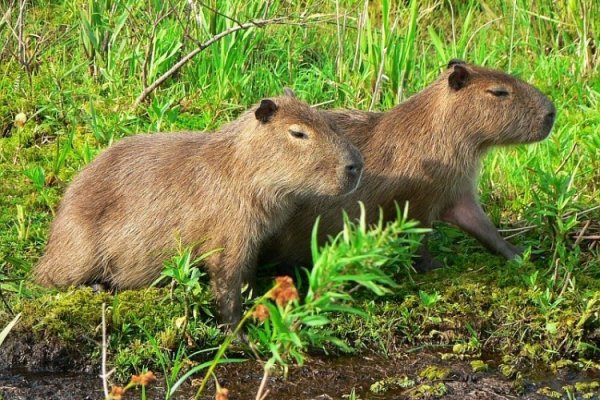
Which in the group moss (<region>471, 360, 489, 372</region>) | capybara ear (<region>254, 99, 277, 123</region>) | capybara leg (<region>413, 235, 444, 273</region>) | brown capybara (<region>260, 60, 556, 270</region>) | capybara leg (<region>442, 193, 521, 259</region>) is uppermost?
capybara ear (<region>254, 99, 277, 123</region>)

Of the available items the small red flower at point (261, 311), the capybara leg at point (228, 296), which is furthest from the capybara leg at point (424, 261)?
the small red flower at point (261, 311)

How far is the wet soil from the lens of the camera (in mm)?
4371

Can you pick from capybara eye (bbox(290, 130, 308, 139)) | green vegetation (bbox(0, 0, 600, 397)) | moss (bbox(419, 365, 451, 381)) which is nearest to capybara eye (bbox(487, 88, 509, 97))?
green vegetation (bbox(0, 0, 600, 397))

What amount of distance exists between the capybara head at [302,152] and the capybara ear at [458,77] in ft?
2.58

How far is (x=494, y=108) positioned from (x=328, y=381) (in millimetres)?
1699

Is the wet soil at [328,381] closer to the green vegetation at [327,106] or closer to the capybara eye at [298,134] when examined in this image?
the green vegetation at [327,106]

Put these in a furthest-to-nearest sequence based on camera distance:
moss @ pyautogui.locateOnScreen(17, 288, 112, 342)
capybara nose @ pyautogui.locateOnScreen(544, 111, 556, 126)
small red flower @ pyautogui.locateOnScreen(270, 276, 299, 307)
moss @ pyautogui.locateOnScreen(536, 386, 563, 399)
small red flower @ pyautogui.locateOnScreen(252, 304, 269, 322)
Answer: capybara nose @ pyautogui.locateOnScreen(544, 111, 556, 126), moss @ pyautogui.locateOnScreen(17, 288, 112, 342), moss @ pyautogui.locateOnScreen(536, 386, 563, 399), small red flower @ pyautogui.locateOnScreen(252, 304, 269, 322), small red flower @ pyautogui.locateOnScreen(270, 276, 299, 307)

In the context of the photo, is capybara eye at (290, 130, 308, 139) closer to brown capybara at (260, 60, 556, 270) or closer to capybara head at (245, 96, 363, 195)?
capybara head at (245, 96, 363, 195)

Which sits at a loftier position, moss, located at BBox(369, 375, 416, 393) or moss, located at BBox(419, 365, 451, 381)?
moss, located at BBox(419, 365, 451, 381)

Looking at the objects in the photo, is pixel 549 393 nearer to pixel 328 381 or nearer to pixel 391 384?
pixel 391 384

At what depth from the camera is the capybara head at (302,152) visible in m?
4.90

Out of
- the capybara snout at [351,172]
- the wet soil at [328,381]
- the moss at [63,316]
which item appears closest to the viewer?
the wet soil at [328,381]

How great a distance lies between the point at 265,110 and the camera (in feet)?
16.3

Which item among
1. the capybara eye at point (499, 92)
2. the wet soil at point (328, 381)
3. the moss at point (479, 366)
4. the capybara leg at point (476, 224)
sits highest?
the capybara eye at point (499, 92)
